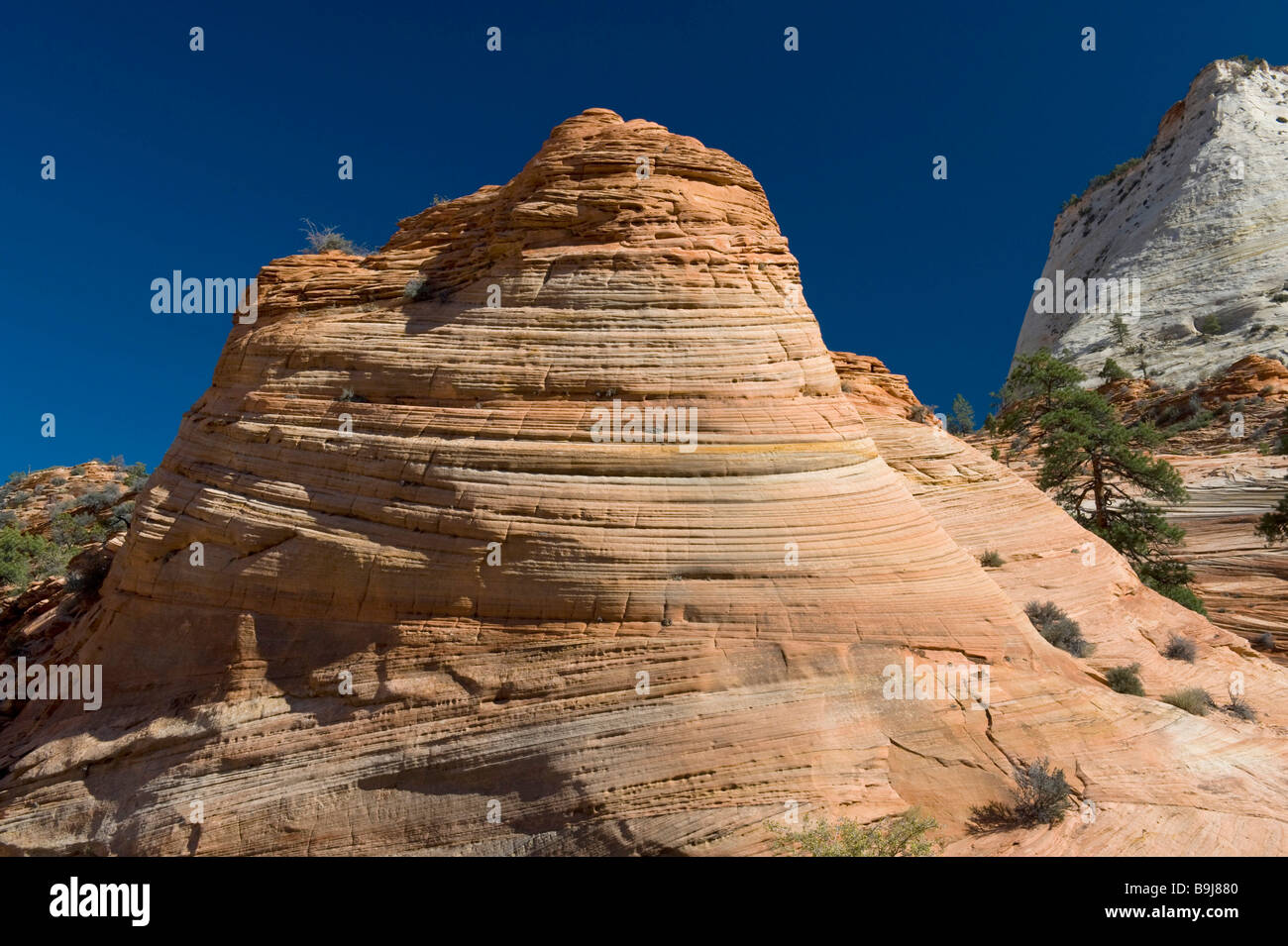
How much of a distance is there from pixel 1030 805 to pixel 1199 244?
54773 millimetres

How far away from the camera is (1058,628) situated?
1179 centimetres

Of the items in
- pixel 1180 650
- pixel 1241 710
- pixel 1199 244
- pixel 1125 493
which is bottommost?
pixel 1241 710

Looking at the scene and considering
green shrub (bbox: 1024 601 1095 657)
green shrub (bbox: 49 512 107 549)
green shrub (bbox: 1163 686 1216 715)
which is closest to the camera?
green shrub (bbox: 1163 686 1216 715)

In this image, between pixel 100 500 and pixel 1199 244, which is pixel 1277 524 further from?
pixel 1199 244

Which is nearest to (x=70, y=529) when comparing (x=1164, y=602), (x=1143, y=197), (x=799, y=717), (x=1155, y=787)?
(x=799, y=717)

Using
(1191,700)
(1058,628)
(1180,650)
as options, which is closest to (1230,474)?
(1180,650)

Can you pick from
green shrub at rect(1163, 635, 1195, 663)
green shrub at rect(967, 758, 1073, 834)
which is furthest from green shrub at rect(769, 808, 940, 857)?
green shrub at rect(1163, 635, 1195, 663)

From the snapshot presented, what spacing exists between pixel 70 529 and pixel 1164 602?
3078 cm

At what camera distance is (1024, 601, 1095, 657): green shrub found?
11602 mm

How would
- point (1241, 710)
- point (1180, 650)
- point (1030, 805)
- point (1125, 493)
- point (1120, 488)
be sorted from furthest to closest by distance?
point (1120, 488), point (1125, 493), point (1180, 650), point (1241, 710), point (1030, 805)

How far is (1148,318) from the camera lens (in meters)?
43.1

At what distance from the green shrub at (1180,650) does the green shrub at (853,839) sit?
29.2 feet

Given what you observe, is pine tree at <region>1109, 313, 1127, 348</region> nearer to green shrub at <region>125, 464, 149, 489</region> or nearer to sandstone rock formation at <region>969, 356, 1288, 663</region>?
sandstone rock formation at <region>969, 356, 1288, 663</region>

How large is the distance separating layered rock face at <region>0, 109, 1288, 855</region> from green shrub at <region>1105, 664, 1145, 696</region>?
0.47 m
